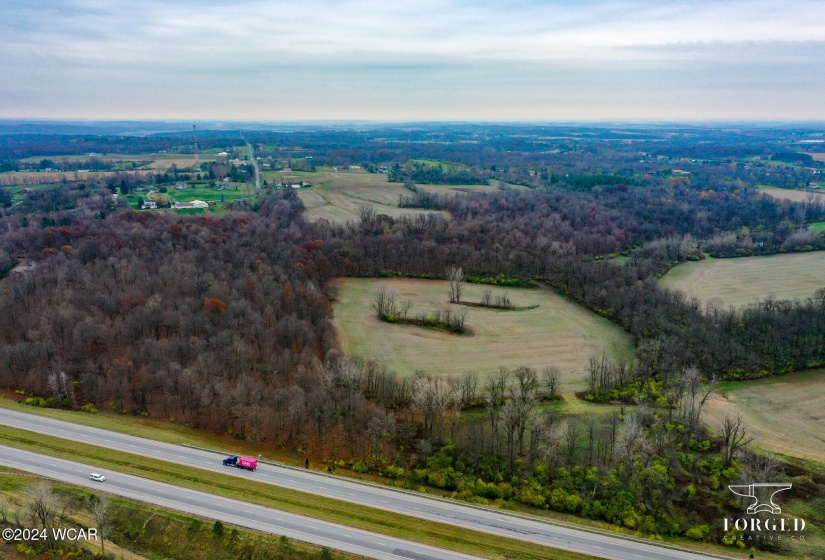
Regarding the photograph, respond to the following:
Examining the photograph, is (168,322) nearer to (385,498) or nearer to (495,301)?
(385,498)

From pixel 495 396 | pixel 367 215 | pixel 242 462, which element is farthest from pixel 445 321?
pixel 367 215

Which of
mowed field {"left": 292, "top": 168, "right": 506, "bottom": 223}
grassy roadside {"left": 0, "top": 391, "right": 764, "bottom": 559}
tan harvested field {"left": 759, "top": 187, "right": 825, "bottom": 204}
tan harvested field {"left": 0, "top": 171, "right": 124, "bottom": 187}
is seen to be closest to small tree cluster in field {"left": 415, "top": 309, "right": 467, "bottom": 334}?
grassy roadside {"left": 0, "top": 391, "right": 764, "bottom": 559}

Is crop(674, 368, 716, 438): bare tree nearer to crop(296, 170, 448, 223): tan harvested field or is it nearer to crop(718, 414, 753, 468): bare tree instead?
crop(718, 414, 753, 468): bare tree

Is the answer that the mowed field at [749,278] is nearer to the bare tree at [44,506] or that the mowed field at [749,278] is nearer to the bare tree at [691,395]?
the bare tree at [691,395]

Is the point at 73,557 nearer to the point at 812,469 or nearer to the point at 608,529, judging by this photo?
the point at 608,529

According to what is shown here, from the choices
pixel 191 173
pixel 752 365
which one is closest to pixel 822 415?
pixel 752 365

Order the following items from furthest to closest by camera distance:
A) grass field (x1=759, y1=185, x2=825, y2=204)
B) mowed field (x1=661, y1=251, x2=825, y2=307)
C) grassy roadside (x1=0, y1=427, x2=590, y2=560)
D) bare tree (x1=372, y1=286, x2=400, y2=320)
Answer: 1. grass field (x1=759, y1=185, x2=825, y2=204)
2. mowed field (x1=661, y1=251, x2=825, y2=307)
3. bare tree (x1=372, y1=286, x2=400, y2=320)
4. grassy roadside (x1=0, y1=427, x2=590, y2=560)

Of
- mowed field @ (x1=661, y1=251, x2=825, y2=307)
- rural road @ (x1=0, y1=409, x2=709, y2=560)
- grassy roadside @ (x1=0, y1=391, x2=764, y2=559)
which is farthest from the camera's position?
mowed field @ (x1=661, y1=251, x2=825, y2=307)
